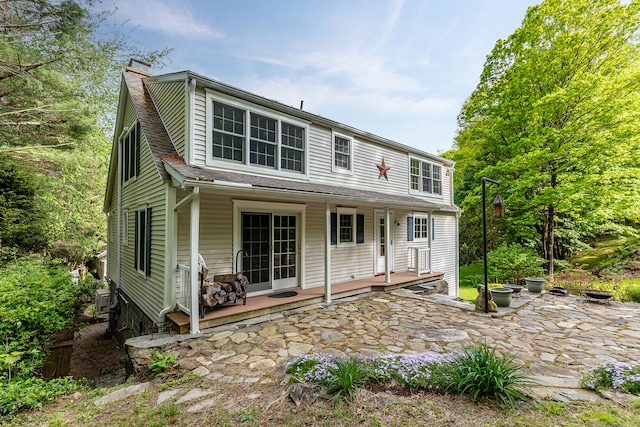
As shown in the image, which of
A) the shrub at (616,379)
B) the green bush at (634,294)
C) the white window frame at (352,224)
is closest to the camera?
the shrub at (616,379)

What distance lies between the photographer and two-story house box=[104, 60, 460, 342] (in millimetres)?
5605

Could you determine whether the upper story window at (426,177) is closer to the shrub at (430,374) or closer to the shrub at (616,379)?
the shrub at (616,379)

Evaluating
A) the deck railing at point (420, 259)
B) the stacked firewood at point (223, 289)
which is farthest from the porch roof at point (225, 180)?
the deck railing at point (420, 259)

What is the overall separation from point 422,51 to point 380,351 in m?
10.0

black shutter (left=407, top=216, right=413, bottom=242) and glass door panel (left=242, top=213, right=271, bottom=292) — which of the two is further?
black shutter (left=407, top=216, right=413, bottom=242)

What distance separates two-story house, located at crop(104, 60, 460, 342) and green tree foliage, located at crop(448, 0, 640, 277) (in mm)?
5751

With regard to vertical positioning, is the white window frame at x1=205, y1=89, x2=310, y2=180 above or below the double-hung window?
above

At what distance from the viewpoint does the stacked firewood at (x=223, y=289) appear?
5418 millimetres

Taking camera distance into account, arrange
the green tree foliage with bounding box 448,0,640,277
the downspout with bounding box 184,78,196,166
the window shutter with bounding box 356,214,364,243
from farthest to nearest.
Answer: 1. the green tree foliage with bounding box 448,0,640,277
2. the window shutter with bounding box 356,214,364,243
3. the downspout with bounding box 184,78,196,166

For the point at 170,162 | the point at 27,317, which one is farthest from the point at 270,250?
the point at 27,317

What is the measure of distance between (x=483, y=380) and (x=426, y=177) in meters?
10.1

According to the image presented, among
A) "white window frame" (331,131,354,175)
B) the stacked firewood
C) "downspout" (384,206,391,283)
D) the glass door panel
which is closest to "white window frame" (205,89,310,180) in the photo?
"white window frame" (331,131,354,175)

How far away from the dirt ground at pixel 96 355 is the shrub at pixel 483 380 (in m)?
5.47

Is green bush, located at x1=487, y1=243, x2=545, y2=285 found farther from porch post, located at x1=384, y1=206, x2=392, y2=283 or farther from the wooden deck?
porch post, located at x1=384, y1=206, x2=392, y2=283
